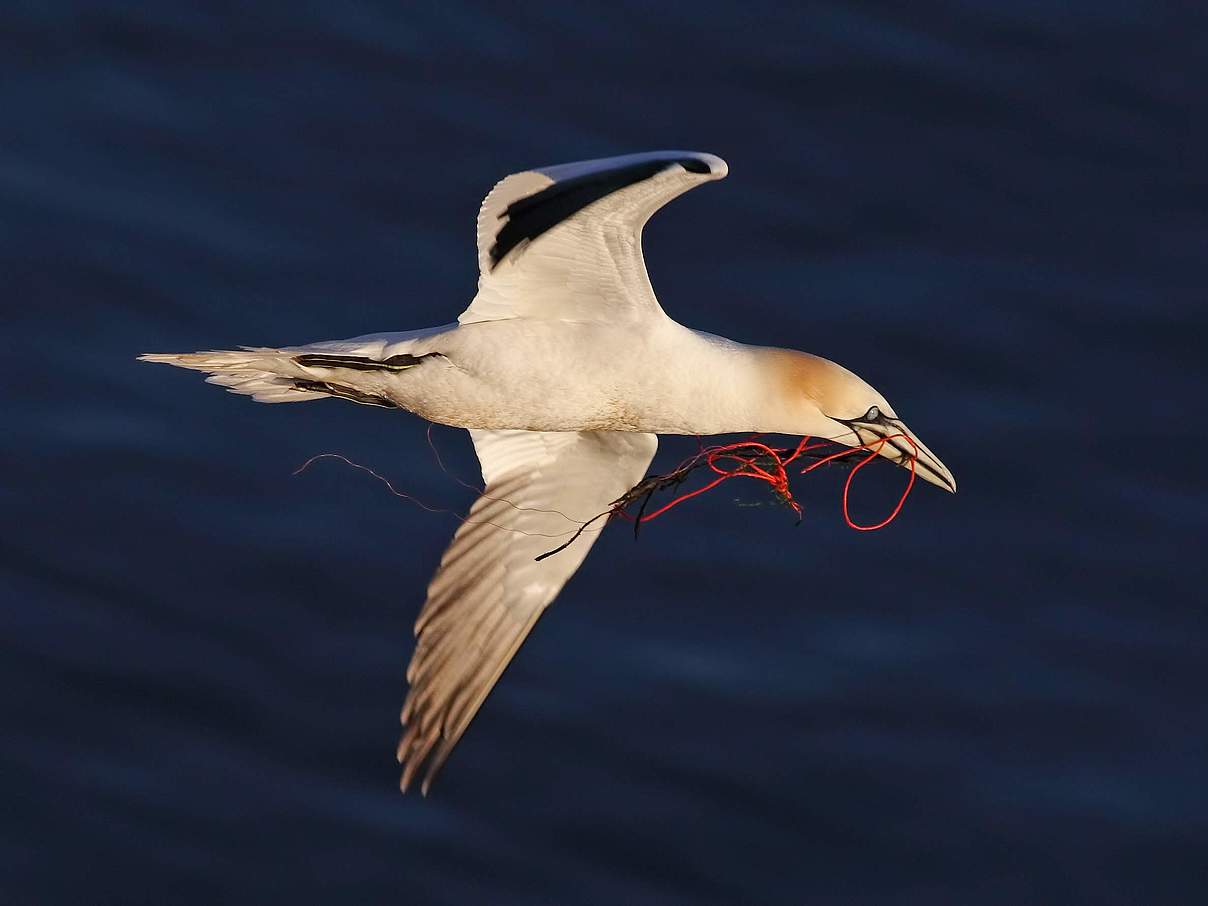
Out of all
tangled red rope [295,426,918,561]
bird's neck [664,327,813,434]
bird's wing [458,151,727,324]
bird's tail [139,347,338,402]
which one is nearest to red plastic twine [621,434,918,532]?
tangled red rope [295,426,918,561]

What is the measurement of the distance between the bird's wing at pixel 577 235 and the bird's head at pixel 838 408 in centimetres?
71

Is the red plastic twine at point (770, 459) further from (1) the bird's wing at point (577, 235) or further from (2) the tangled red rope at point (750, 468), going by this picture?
(1) the bird's wing at point (577, 235)

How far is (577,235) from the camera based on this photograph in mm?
11156

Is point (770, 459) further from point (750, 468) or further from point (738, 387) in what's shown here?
point (738, 387)

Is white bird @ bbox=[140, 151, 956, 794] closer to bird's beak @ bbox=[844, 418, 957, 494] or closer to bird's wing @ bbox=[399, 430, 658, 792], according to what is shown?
bird's beak @ bbox=[844, 418, 957, 494]

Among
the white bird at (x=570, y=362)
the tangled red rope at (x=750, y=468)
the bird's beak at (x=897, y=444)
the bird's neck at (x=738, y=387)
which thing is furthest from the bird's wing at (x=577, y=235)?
the bird's beak at (x=897, y=444)

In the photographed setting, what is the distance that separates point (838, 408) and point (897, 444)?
414mm

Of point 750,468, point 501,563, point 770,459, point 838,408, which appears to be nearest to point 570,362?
point 838,408

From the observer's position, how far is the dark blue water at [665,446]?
44.4ft

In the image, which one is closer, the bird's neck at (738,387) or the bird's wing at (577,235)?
the bird's wing at (577,235)

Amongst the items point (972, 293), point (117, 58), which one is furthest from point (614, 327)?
point (117, 58)

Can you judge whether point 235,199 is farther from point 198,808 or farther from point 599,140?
point 198,808

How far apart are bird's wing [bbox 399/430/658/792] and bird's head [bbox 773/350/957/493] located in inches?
45.0

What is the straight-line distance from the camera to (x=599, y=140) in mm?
16234
